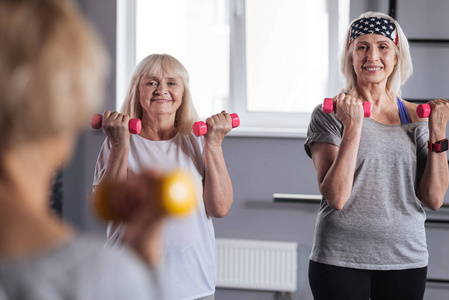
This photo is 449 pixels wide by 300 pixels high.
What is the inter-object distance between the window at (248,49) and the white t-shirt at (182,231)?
1212mm

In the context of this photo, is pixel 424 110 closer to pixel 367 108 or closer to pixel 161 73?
pixel 367 108

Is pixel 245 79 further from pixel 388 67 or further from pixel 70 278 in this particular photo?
pixel 70 278

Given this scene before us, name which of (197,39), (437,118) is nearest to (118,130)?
(437,118)

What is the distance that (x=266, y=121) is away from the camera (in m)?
2.92

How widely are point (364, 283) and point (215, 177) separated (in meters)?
0.54

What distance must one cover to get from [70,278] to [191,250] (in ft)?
3.38

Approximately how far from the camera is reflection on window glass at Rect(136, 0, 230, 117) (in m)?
2.94

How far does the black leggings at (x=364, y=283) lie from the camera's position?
1500mm

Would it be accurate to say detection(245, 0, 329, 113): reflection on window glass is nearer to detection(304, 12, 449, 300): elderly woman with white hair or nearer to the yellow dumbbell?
detection(304, 12, 449, 300): elderly woman with white hair

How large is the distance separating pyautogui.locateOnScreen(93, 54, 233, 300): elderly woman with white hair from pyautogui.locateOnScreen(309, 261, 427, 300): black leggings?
13.5 inches

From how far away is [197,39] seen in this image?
2945 millimetres

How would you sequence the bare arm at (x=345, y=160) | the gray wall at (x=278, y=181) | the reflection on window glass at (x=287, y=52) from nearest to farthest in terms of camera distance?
the bare arm at (x=345, y=160) → the gray wall at (x=278, y=181) → the reflection on window glass at (x=287, y=52)

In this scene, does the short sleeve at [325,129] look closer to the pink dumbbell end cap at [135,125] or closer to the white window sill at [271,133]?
the pink dumbbell end cap at [135,125]

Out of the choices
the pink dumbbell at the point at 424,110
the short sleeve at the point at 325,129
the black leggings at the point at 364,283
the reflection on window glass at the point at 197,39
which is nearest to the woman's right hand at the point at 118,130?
the short sleeve at the point at 325,129
